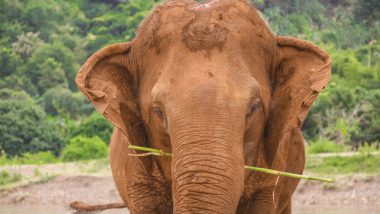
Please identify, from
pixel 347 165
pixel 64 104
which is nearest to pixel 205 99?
pixel 347 165

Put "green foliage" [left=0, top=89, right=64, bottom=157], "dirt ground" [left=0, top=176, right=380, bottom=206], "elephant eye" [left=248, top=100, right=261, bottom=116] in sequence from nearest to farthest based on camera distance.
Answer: "elephant eye" [left=248, top=100, right=261, bottom=116]
"dirt ground" [left=0, top=176, right=380, bottom=206]
"green foliage" [left=0, top=89, right=64, bottom=157]

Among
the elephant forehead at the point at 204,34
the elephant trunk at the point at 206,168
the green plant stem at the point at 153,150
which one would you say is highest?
the elephant forehead at the point at 204,34

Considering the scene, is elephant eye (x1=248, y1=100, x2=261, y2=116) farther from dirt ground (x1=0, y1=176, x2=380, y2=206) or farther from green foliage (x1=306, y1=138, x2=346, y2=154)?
green foliage (x1=306, y1=138, x2=346, y2=154)

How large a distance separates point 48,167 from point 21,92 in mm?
27907

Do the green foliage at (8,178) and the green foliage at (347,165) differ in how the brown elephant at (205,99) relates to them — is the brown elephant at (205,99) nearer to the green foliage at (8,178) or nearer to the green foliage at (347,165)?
the green foliage at (347,165)

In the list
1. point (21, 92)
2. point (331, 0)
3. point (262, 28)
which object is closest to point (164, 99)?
point (262, 28)

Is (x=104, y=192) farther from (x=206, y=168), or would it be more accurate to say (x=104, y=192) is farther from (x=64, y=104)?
(x=64, y=104)

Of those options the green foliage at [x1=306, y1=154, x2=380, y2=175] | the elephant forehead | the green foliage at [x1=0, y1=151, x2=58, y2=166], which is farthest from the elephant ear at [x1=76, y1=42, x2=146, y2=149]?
the green foliage at [x1=0, y1=151, x2=58, y2=166]

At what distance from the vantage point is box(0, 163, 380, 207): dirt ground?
22516 mm

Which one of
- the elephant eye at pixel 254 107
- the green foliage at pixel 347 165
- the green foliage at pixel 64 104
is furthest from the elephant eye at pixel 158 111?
the green foliage at pixel 64 104

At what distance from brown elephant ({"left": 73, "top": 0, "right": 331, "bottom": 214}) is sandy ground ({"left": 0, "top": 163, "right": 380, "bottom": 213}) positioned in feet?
43.8

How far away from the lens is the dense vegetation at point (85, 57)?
3609 cm

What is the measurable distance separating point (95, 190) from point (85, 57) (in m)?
47.6

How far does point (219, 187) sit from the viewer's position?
22.8ft
